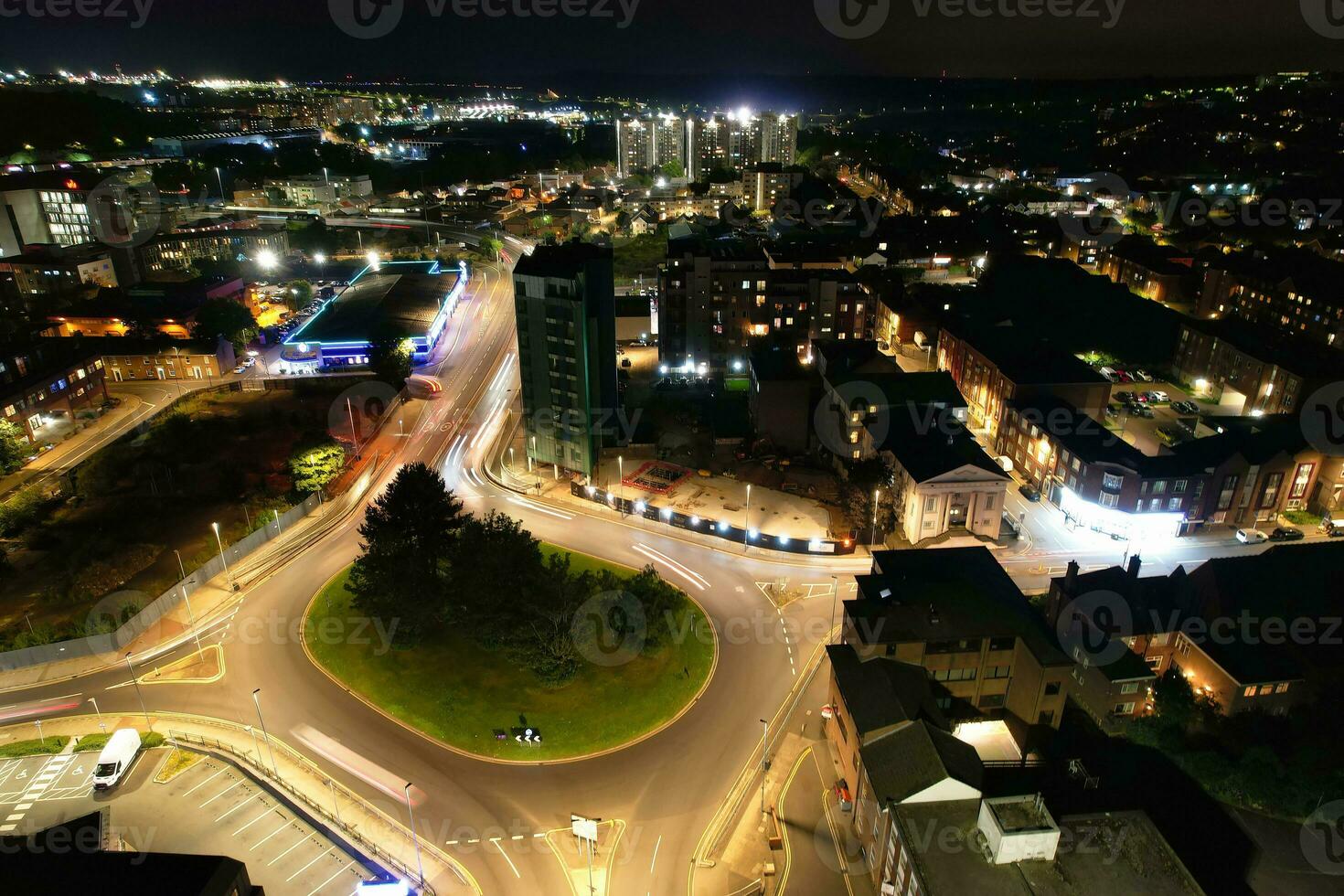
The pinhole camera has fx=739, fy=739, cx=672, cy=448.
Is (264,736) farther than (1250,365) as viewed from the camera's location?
No

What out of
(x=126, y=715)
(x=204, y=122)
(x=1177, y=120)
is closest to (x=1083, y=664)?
(x=126, y=715)

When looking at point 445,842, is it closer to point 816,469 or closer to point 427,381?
point 816,469

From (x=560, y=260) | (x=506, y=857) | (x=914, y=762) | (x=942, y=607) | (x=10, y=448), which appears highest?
(x=560, y=260)

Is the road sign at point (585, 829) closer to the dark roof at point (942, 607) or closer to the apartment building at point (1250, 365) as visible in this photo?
the dark roof at point (942, 607)

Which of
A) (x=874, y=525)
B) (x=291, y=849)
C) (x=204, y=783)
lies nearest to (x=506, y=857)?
(x=291, y=849)

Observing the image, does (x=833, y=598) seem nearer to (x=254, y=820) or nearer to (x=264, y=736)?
(x=264, y=736)

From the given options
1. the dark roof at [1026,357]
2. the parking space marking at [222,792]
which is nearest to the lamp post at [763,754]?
the parking space marking at [222,792]
